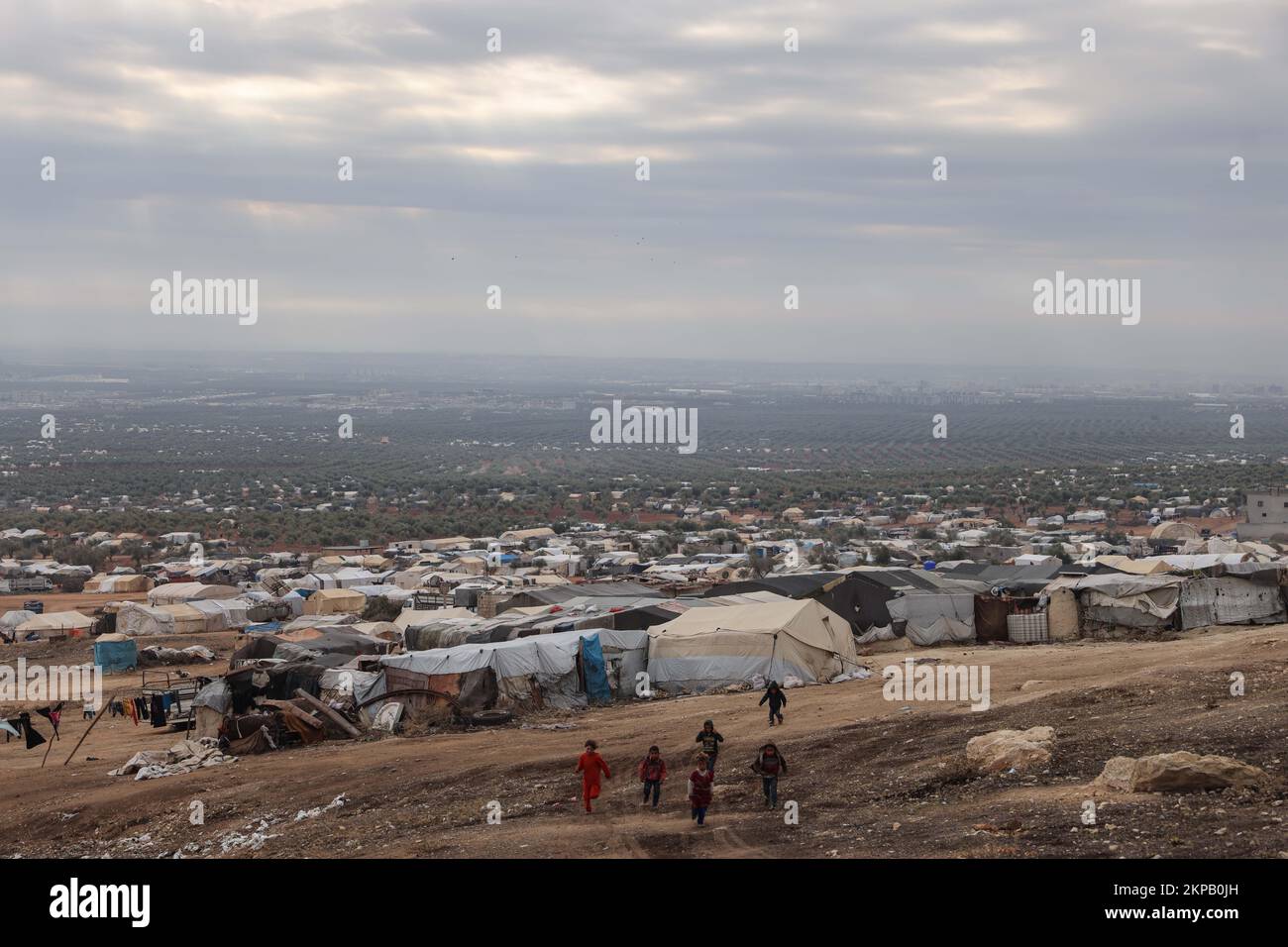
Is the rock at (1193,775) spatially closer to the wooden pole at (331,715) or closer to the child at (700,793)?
the child at (700,793)

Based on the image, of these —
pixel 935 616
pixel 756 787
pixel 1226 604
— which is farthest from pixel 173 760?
pixel 1226 604

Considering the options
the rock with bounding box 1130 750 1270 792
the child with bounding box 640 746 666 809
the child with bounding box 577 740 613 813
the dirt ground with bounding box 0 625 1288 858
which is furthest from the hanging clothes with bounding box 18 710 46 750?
the rock with bounding box 1130 750 1270 792

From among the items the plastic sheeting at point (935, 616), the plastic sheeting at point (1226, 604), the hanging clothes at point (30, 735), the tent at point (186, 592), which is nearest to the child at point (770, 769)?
the hanging clothes at point (30, 735)

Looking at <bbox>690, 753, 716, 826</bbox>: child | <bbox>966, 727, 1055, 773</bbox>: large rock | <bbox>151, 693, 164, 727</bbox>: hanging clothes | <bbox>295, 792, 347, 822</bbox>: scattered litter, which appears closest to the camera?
<bbox>690, 753, 716, 826</bbox>: child

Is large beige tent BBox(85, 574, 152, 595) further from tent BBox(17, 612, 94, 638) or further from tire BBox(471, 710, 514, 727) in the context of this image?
tire BBox(471, 710, 514, 727)

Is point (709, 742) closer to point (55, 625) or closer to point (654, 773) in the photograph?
point (654, 773)
